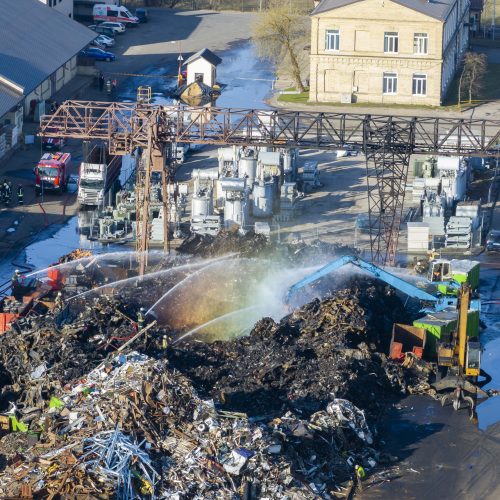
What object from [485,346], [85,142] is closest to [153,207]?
[85,142]

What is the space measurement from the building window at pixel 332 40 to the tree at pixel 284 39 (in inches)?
144

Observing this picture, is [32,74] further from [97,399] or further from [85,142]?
[97,399]

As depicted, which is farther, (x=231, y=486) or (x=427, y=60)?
(x=427, y=60)

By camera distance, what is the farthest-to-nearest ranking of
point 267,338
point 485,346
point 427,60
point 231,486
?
1. point 427,60
2. point 485,346
3. point 267,338
4. point 231,486

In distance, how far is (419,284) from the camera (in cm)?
5088

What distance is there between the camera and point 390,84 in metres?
83.3

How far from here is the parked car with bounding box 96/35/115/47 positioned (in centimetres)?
9661

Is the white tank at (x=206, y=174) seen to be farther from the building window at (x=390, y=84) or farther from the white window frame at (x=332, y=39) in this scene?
the building window at (x=390, y=84)

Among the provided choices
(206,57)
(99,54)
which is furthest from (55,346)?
(99,54)

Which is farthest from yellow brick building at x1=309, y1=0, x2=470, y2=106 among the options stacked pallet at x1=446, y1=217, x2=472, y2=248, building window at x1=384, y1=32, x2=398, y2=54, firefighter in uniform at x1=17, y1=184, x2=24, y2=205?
stacked pallet at x1=446, y1=217, x2=472, y2=248

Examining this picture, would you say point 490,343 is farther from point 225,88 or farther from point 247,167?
point 225,88

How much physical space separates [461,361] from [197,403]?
10101 millimetres

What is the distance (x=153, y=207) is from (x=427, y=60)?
95.1 feet

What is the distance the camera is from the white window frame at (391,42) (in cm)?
8238
